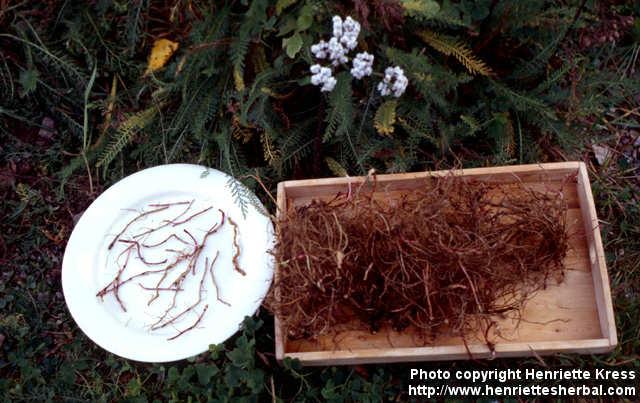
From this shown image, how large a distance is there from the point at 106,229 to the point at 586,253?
1.48m

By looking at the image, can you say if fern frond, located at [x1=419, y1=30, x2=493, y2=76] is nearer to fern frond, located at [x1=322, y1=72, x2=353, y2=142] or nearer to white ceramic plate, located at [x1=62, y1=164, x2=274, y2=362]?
fern frond, located at [x1=322, y1=72, x2=353, y2=142]

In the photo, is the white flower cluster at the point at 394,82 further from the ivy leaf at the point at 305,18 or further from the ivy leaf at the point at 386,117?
the ivy leaf at the point at 305,18

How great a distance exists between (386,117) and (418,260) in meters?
0.45

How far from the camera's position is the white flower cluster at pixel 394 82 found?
1.76 m

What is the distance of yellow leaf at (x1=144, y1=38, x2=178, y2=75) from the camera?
87.4 inches

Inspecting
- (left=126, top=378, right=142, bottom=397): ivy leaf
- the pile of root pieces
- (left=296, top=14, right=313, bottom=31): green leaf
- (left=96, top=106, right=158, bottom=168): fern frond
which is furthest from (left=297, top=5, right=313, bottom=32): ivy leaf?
(left=126, top=378, right=142, bottom=397): ivy leaf

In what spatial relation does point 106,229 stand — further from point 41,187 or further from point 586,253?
point 586,253

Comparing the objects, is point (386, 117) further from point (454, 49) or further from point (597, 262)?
point (597, 262)

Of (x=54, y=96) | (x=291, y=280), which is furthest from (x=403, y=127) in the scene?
(x=54, y=96)

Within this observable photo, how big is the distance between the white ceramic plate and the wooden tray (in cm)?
21

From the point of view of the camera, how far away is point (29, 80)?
2.32 meters

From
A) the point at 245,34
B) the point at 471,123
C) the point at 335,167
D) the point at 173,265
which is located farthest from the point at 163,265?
the point at 471,123

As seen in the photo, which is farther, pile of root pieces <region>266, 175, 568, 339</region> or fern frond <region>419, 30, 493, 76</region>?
fern frond <region>419, 30, 493, 76</region>

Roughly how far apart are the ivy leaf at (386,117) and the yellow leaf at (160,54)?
2.52ft
